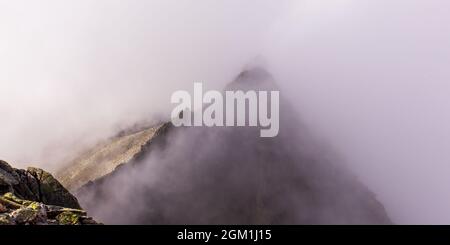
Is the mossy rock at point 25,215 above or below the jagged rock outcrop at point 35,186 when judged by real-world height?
below

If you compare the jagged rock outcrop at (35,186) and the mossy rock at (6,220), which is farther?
the jagged rock outcrop at (35,186)

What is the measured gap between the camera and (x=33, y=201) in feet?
247

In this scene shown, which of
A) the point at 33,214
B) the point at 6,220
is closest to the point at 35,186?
the point at 33,214

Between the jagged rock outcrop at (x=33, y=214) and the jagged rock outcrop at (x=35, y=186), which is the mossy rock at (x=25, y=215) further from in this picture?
the jagged rock outcrop at (x=35, y=186)

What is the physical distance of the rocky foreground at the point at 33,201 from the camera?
61.9m

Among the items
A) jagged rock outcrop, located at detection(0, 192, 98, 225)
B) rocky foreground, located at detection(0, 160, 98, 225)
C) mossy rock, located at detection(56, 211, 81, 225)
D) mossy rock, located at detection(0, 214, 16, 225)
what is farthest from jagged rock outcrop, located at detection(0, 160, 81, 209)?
mossy rock, located at detection(0, 214, 16, 225)

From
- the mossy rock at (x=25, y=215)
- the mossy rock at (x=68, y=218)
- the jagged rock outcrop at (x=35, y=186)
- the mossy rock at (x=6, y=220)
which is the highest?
the jagged rock outcrop at (x=35, y=186)

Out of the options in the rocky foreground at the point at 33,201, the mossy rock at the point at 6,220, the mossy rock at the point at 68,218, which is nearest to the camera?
the mossy rock at the point at 6,220

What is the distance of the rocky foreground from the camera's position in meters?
61.9

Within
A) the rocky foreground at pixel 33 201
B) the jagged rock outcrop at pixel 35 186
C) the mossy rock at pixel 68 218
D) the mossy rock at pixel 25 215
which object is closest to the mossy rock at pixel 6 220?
the rocky foreground at pixel 33 201
